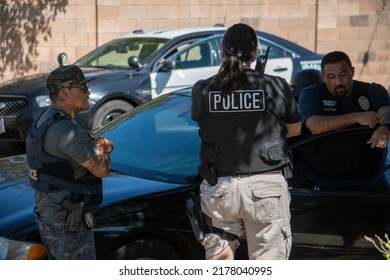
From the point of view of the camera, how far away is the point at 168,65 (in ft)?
34.6

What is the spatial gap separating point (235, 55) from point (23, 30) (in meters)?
11.6

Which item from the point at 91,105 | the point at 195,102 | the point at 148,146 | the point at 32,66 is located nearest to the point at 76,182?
the point at 195,102

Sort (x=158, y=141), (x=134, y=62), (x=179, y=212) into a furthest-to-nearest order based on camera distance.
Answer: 1. (x=134, y=62)
2. (x=158, y=141)
3. (x=179, y=212)

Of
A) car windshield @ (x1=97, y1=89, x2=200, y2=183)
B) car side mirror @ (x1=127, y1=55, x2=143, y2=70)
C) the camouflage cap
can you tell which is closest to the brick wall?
car side mirror @ (x1=127, y1=55, x2=143, y2=70)

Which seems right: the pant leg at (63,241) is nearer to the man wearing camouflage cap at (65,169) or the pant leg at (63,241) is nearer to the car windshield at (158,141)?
the man wearing camouflage cap at (65,169)

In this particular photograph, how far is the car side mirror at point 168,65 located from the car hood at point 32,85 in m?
0.49

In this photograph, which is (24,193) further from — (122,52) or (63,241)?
(122,52)

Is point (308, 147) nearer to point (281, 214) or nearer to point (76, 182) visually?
point (281, 214)

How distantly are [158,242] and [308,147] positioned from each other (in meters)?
1.11

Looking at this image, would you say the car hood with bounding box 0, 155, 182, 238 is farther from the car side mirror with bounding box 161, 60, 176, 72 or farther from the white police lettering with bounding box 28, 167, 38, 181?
the car side mirror with bounding box 161, 60, 176, 72

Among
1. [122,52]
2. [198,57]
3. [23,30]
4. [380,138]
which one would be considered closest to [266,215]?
[380,138]

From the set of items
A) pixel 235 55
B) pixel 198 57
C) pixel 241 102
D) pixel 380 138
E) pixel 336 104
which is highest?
pixel 235 55

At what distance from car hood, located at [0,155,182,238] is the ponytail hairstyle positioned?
1044 millimetres
